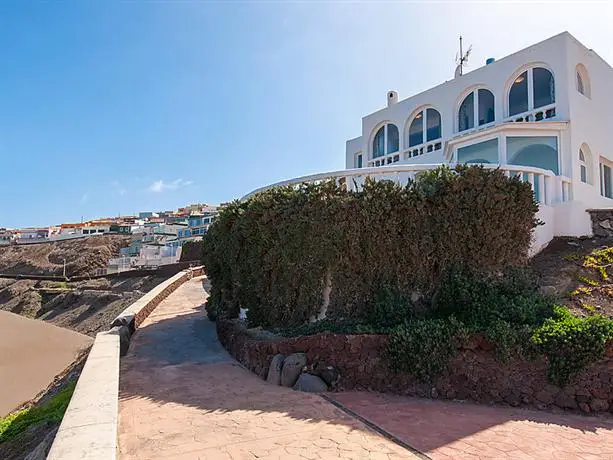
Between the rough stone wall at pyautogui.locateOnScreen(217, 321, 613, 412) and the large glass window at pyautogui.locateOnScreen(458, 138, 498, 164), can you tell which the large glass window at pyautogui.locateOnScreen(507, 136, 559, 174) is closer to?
the large glass window at pyautogui.locateOnScreen(458, 138, 498, 164)

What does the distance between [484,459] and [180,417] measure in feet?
10.8

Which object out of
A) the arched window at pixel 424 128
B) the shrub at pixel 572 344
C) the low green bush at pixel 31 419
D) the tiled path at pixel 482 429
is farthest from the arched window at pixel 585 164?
the low green bush at pixel 31 419

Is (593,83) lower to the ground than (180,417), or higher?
higher

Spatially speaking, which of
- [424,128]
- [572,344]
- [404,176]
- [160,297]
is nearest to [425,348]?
[572,344]

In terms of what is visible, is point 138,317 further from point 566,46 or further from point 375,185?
point 566,46

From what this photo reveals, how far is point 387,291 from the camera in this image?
6.95 meters

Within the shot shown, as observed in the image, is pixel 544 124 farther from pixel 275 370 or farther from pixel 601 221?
pixel 275 370

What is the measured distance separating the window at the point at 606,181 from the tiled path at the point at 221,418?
13816 millimetres

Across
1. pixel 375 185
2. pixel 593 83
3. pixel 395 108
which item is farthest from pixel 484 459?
pixel 395 108

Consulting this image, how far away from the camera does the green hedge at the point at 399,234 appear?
705cm

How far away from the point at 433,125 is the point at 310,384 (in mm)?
13962

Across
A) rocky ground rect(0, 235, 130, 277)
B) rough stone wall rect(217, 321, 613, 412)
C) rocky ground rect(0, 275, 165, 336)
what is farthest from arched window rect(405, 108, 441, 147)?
rocky ground rect(0, 235, 130, 277)

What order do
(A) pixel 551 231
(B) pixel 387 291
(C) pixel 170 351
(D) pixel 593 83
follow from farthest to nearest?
1. (D) pixel 593 83
2. (A) pixel 551 231
3. (C) pixel 170 351
4. (B) pixel 387 291

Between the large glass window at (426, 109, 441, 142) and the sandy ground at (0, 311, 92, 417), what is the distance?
16.2m
